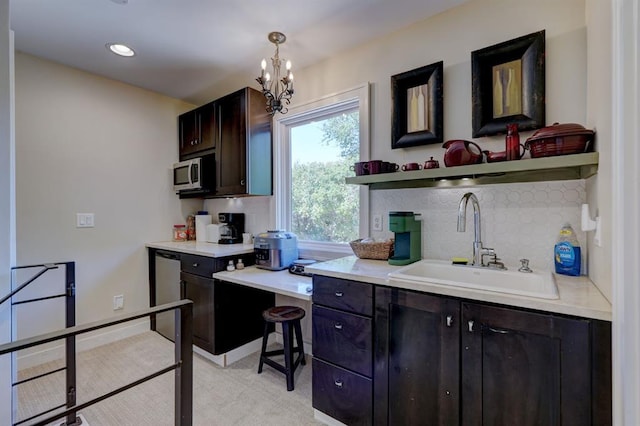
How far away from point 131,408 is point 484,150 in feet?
8.99

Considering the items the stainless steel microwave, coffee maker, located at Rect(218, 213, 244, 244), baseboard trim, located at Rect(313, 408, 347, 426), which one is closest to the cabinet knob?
baseboard trim, located at Rect(313, 408, 347, 426)

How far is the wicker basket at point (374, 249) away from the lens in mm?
1996

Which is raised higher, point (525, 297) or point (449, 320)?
point (525, 297)

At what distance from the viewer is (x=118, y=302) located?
298 centimetres

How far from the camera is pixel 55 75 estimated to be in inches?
102

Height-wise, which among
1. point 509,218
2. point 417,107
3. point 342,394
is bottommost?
point 342,394

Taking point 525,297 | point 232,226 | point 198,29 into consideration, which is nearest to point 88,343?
point 232,226

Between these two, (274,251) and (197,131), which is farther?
(197,131)

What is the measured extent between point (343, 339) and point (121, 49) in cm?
278

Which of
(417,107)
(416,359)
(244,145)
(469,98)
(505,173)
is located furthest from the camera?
(244,145)

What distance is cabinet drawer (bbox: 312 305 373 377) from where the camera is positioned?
1.56m

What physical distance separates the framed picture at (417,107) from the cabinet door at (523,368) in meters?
1.17

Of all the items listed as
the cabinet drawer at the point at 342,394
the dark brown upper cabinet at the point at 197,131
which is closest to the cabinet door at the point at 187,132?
the dark brown upper cabinet at the point at 197,131

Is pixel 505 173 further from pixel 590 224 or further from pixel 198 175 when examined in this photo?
pixel 198 175
